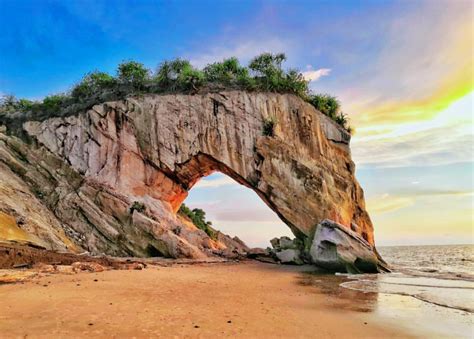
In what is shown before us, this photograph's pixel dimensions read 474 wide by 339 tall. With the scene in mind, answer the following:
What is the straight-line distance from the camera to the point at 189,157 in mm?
26188

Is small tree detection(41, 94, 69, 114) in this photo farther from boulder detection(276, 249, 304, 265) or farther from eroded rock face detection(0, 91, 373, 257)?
boulder detection(276, 249, 304, 265)

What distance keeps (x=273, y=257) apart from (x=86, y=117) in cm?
1731

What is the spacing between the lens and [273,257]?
25.9 m

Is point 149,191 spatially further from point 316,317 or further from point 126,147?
point 316,317

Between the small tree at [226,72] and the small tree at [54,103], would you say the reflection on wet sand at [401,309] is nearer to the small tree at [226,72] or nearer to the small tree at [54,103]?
the small tree at [226,72]

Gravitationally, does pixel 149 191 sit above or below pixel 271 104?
below

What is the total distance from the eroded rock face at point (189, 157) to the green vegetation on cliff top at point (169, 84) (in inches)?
34.9

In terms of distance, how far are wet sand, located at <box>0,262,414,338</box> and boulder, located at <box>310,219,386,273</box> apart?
8.53 m

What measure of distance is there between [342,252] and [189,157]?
1260 centimetres

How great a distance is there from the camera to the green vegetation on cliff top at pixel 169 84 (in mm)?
27500

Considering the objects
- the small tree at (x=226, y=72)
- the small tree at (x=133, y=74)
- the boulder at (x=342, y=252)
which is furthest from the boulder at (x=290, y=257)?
the small tree at (x=133, y=74)

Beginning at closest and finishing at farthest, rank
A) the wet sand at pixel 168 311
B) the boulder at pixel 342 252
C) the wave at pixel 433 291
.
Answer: the wet sand at pixel 168 311 < the wave at pixel 433 291 < the boulder at pixel 342 252

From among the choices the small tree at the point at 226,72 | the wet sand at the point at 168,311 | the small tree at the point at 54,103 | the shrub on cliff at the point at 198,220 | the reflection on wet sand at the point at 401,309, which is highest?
the small tree at the point at 226,72

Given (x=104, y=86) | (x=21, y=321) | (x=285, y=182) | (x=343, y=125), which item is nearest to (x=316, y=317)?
(x=21, y=321)
